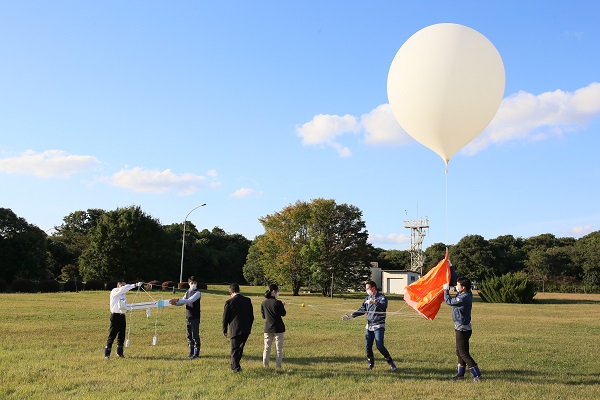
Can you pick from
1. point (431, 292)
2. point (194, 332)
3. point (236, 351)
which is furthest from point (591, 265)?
point (236, 351)

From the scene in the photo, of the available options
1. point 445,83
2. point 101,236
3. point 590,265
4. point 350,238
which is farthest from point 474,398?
point 590,265

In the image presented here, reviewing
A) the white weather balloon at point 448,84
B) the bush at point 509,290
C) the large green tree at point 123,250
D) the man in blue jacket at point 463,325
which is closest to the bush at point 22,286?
the large green tree at point 123,250

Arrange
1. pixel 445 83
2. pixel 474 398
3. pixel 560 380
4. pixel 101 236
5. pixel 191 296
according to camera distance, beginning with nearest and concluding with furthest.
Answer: pixel 474 398 → pixel 560 380 → pixel 445 83 → pixel 191 296 → pixel 101 236

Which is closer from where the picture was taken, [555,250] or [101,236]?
[101,236]

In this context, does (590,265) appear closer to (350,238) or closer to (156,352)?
(350,238)

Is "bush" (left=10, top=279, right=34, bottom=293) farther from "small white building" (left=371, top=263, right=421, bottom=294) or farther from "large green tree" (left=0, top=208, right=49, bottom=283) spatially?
"small white building" (left=371, top=263, right=421, bottom=294)

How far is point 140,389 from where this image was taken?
32.1 feet

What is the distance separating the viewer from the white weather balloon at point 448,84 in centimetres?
1238

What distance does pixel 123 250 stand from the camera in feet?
205

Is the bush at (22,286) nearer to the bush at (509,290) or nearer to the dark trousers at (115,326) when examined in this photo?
the dark trousers at (115,326)

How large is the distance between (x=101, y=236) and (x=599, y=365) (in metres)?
57.3

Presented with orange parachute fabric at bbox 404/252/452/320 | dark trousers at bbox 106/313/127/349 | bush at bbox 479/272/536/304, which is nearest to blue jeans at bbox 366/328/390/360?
orange parachute fabric at bbox 404/252/452/320

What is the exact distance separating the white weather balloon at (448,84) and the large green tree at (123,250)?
54794mm

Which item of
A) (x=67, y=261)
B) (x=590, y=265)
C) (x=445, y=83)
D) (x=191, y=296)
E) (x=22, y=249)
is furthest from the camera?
(x=67, y=261)
